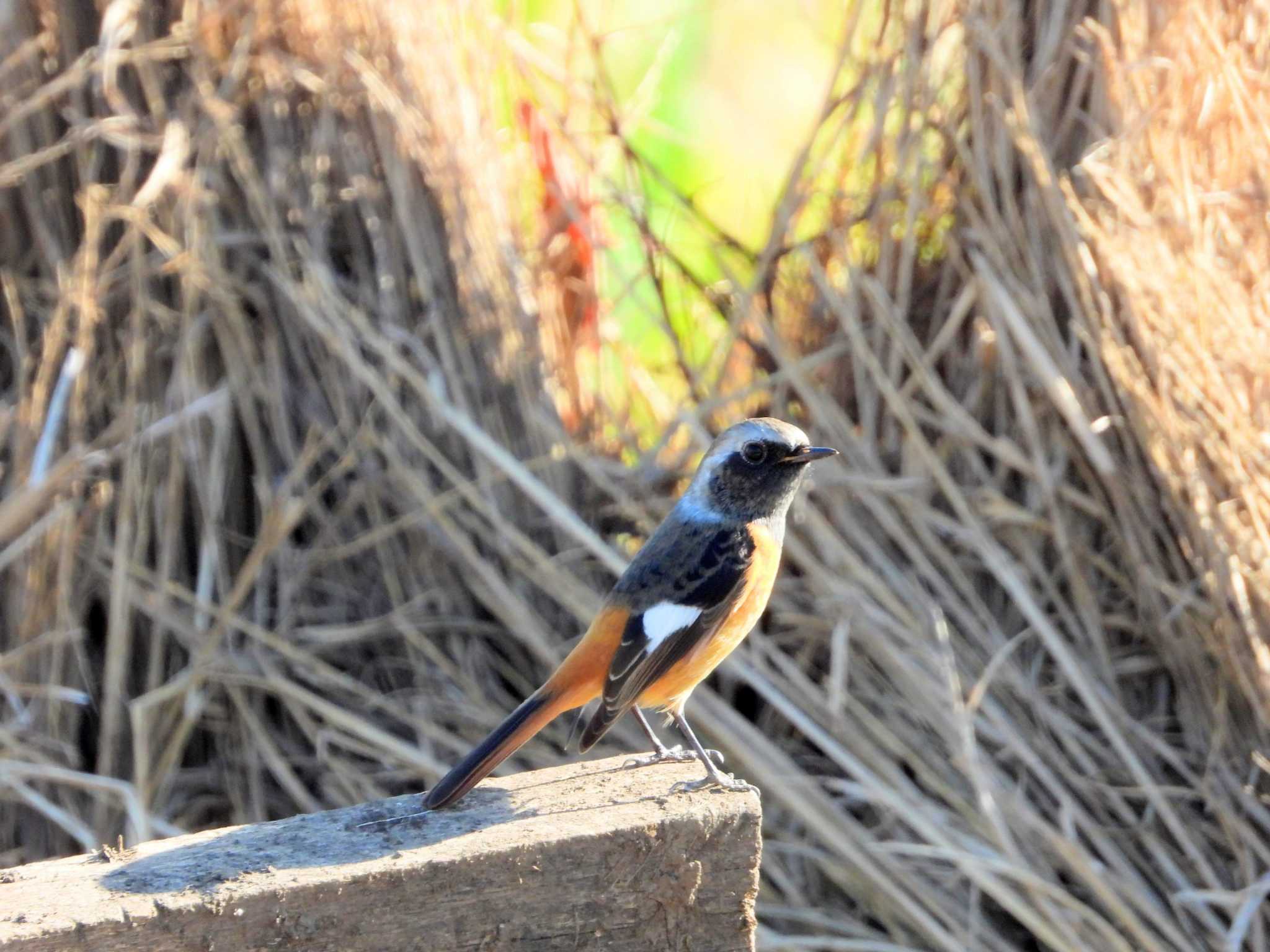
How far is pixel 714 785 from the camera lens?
7.34 ft

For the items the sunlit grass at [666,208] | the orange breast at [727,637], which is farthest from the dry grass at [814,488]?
the orange breast at [727,637]

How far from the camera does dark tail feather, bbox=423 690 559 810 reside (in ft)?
7.15

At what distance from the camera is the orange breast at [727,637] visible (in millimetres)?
2939

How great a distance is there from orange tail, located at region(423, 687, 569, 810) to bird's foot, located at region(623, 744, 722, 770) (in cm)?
19

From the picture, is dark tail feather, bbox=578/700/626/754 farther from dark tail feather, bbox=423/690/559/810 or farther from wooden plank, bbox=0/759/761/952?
wooden plank, bbox=0/759/761/952

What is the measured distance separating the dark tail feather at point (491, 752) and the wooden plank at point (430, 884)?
4 cm

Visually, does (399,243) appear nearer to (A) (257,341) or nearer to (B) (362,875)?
(A) (257,341)

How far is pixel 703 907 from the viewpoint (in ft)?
6.59

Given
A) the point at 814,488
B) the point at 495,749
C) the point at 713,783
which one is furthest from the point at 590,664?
the point at 814,488

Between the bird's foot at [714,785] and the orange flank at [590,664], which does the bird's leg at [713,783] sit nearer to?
the bird's foot at [714,785]

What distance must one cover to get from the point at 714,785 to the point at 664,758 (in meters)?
0.53

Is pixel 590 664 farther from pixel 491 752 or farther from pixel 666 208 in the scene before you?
pixel 666 208

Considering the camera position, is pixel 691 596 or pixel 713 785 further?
pixel 691 596

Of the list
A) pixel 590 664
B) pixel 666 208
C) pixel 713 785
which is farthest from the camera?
pixel 666 208
